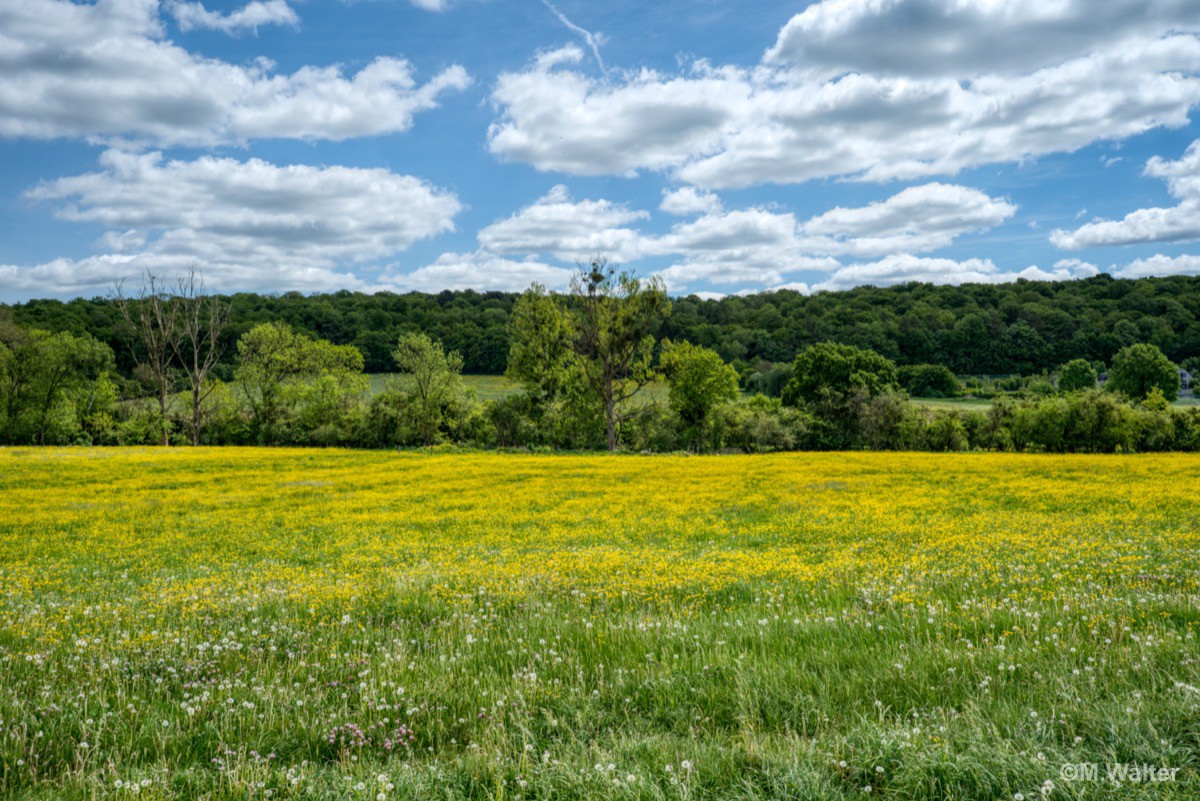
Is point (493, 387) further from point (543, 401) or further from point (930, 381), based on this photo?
point (930, 381)

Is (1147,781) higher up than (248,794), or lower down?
higher up

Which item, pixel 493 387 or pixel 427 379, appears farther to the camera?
pixel 493 387

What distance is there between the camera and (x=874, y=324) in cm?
14438

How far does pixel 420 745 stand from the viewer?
5.16m

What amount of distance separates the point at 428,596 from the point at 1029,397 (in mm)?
99852

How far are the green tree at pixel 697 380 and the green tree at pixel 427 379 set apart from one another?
2581cm

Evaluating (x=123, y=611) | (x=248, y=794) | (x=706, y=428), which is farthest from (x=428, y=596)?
(x=706, y=428)

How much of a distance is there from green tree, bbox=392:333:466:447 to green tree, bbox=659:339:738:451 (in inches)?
1016

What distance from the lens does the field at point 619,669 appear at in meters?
4.29

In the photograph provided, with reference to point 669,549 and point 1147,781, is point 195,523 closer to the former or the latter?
point 669,549

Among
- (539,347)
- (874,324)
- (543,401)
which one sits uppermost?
(874,324)

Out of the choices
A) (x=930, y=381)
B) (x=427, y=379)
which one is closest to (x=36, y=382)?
(x=427, y=379)

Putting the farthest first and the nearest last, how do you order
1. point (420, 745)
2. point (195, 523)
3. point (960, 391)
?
point (960, 391), point (195, 523), point (420, 745)

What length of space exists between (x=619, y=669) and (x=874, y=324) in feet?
503
